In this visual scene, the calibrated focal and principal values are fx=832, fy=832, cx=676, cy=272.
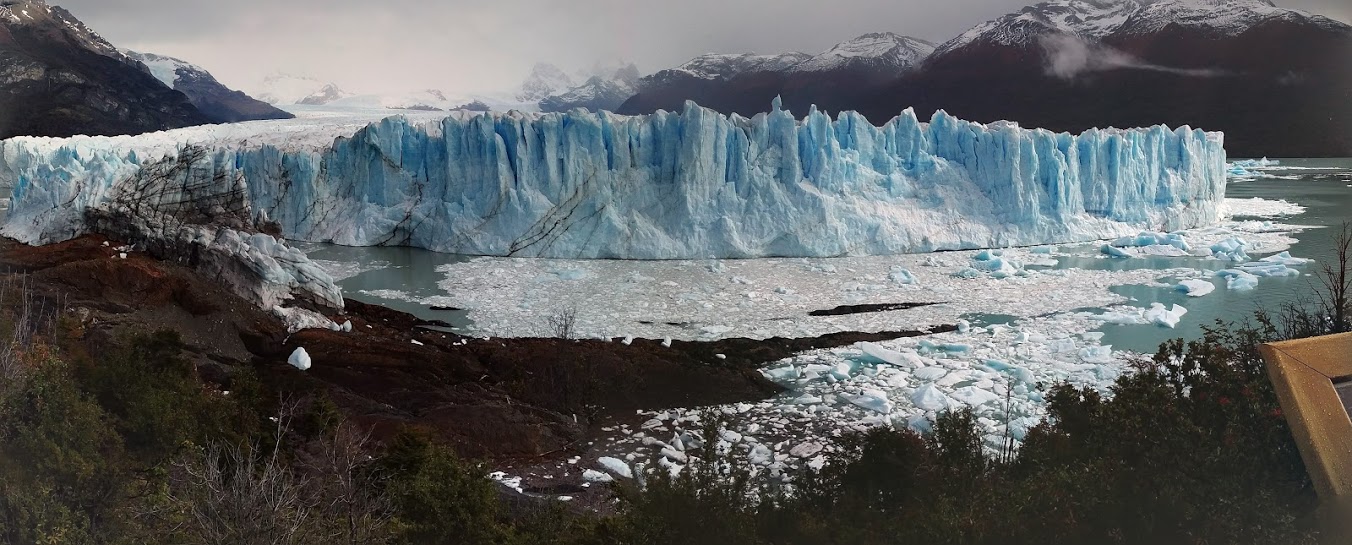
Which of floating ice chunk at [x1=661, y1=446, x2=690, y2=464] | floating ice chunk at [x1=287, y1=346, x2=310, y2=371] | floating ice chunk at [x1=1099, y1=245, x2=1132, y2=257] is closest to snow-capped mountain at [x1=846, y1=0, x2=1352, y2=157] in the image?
floating ice chunk at [x1=1099, y1=245, x2=1132, y2=257]

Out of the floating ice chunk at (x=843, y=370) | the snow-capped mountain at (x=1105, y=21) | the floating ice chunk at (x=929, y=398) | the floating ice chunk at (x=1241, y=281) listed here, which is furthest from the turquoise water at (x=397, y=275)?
the floating ice chunk at (x=1241, y=281)

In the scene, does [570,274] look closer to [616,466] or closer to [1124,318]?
[616,466]

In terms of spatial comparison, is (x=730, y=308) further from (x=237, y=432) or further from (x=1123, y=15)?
(x=237, y=432)

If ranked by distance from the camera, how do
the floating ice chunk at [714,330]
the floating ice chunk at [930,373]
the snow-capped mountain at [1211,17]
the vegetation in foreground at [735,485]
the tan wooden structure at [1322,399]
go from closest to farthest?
the tan wooden structure at [1322,399], the vegetation in foreground at [735,485], the snow-capped mountain at [1211,17], the floating ice chunk at [930,373], the floating ice chunk at [714,330]

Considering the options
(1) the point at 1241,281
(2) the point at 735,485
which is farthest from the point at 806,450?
(1) the point at 1241,281

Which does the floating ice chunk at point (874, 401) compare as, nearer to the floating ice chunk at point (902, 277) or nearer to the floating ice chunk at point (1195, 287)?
the floating ice chunk at point (902, 277)

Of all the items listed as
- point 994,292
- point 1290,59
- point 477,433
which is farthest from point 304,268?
point 1290,59

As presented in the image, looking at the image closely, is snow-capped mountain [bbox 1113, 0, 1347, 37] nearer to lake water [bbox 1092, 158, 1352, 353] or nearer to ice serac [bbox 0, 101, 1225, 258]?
lake water [bbox 1092, 158, 1352, 353]
